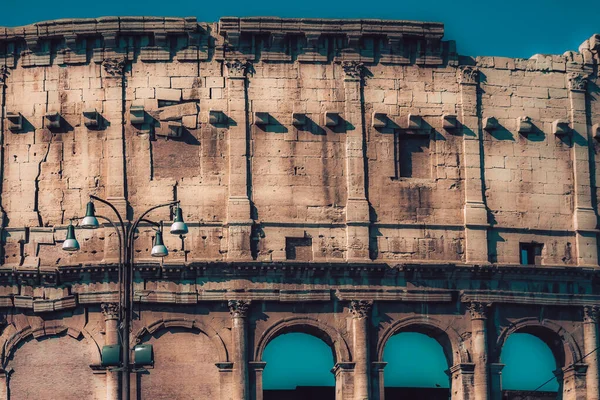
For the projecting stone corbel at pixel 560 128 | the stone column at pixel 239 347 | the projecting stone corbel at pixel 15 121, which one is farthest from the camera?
the projecting stone corbel at pixel 560 128

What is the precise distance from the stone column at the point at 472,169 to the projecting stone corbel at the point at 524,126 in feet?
4.20

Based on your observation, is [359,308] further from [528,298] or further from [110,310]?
[110,310]

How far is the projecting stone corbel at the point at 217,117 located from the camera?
5028 cm

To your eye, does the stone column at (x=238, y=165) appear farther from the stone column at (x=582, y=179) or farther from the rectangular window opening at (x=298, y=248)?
the stone column at (x=582, y=179)

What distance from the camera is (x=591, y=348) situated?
165ft

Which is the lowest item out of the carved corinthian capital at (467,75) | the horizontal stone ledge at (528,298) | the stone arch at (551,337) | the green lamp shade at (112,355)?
the green lamp shade at (112,355)

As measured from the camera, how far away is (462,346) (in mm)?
49625

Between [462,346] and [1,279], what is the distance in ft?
45.9

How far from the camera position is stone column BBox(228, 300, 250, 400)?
48094 mm

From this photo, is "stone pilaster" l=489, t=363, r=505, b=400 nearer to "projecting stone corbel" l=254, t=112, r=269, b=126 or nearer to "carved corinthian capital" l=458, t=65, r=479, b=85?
"carved corinthian capital" l=458, t=65, r=479, b=85

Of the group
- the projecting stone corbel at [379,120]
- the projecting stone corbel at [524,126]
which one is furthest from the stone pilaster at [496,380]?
the projecting stone corbel at [379,120]

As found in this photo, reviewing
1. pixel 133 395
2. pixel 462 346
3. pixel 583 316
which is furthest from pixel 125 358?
pixel 583 316

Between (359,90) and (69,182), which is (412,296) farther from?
(69,182)

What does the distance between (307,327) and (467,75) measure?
9633 millimetres
